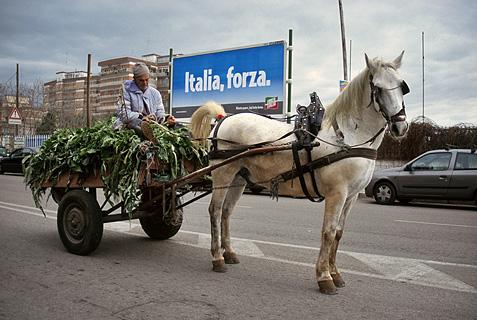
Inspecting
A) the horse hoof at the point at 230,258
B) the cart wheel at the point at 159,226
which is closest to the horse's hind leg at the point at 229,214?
the horse hoof at the point at 230,258

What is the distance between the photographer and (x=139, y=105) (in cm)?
608

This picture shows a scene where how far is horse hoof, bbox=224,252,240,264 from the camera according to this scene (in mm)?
5449

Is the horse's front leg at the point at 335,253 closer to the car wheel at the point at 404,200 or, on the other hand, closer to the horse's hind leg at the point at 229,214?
the horse's hind leg at the point at 229,214

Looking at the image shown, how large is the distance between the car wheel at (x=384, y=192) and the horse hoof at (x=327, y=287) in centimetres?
979

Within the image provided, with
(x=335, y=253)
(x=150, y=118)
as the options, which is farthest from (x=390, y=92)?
(x=150, y=118)

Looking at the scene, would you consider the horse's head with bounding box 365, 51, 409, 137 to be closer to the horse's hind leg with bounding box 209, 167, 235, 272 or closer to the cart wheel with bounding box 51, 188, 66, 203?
the horse's hind leg with bounding box 209, 167, 235, 272

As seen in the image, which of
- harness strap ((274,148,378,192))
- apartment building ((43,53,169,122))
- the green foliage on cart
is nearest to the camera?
harness strap ((274,148,378,192))

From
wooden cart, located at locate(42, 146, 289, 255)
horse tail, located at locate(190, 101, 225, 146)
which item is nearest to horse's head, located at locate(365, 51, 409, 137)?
wooden cart, located at locate(42, 146, 289, 255)

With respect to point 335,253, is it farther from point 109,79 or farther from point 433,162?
point 109,79

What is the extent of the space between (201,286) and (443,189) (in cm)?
1011

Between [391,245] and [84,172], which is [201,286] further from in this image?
[391,245]

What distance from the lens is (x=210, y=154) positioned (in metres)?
5.56

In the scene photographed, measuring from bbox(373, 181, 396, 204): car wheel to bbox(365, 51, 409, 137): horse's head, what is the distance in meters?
9.73

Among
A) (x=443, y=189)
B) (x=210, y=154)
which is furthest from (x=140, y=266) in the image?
(x=443, y=189)
